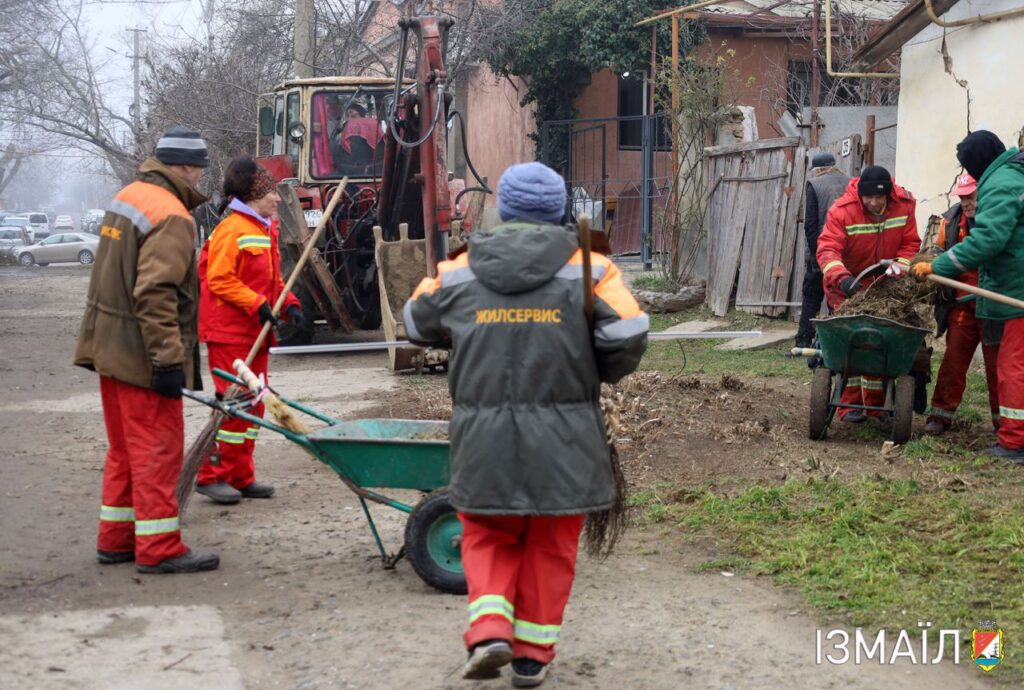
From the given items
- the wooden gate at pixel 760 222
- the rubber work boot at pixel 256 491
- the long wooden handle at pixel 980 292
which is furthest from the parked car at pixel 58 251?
the long wooden handle at pixel 980 292

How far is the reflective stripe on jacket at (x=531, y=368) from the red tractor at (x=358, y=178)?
7.44m

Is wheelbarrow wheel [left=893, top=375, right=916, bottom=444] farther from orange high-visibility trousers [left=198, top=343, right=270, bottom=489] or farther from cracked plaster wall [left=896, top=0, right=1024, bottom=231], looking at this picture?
cracked plaster wall [left=896, top=0, right=1024, bottom=231]

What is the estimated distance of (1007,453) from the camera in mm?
7047

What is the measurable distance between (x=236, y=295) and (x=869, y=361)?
367 centimetres

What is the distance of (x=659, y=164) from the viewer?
67.1 ft

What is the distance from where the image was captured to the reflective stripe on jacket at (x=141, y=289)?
523cm

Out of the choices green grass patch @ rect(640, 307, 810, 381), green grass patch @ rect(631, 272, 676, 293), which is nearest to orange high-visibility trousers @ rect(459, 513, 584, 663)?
green grass patch @ rect(640, 307, 810, 381)

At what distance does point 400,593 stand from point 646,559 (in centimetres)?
112

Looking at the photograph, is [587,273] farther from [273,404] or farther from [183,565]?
[183,565]

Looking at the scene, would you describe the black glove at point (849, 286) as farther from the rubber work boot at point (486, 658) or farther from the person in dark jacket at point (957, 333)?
the rubber work boot at point (486, 658)

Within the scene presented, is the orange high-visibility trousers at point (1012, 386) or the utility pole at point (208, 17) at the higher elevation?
the utility pole at point (208, 17)

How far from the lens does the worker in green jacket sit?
6938 millimetres

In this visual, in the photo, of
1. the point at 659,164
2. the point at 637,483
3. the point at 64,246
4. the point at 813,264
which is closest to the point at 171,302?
the point at 637,483

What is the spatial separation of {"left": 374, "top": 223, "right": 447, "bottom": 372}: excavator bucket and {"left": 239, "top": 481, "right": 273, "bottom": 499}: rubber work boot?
4.28 m
